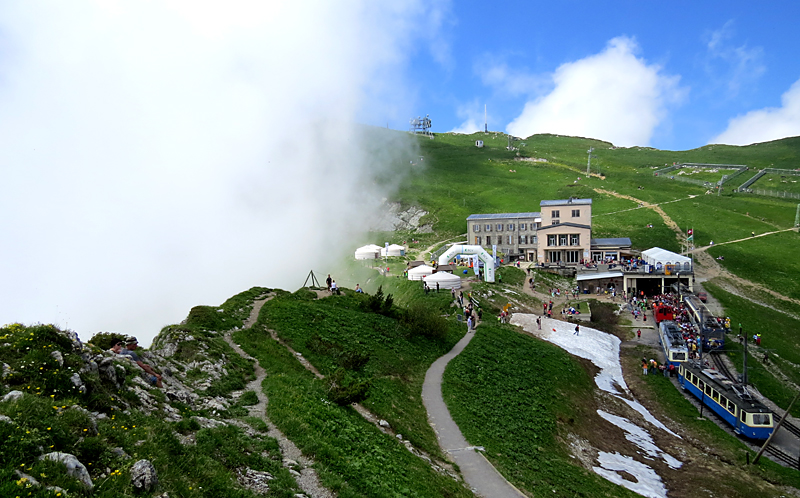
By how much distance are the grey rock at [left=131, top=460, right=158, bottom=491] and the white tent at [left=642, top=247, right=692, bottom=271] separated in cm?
8167

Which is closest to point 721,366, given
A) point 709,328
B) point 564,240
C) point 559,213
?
point 709,328

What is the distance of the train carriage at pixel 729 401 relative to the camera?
3256cm

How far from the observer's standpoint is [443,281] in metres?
63.3

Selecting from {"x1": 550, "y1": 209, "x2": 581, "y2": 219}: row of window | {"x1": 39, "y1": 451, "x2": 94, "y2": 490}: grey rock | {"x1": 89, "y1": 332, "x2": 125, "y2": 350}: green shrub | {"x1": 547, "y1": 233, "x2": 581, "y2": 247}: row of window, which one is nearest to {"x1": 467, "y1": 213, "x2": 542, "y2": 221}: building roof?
{"x1": 550, "y1": 209, "x2": 581, "y2": 219}: row of window

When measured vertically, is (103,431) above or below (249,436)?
above

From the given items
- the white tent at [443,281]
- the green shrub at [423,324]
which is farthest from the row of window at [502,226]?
the green shrub at [423,324]

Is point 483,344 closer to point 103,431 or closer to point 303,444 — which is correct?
point 303,444

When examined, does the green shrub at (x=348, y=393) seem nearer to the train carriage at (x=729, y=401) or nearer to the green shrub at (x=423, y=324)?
the green shrub at (x=423, y=324)

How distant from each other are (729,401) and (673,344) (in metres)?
12.9

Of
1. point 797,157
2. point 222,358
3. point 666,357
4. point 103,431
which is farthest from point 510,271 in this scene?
point 797,157

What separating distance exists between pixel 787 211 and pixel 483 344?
115 m

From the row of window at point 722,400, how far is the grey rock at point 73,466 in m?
41.1

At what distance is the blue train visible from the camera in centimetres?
4494

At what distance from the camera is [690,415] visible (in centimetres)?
3666
